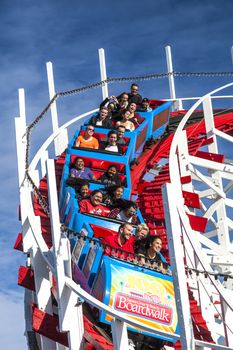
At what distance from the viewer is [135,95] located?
51.5 feet

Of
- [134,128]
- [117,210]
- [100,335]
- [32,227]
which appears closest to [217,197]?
[134,128]

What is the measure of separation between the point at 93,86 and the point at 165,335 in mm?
8161

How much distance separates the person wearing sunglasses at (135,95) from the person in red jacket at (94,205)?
4693mm

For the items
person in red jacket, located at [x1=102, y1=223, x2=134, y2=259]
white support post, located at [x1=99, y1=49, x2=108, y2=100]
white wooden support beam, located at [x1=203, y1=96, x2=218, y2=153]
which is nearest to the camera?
person in red jacket, located at [x1=102, y1=223, x2=134, y2=259]

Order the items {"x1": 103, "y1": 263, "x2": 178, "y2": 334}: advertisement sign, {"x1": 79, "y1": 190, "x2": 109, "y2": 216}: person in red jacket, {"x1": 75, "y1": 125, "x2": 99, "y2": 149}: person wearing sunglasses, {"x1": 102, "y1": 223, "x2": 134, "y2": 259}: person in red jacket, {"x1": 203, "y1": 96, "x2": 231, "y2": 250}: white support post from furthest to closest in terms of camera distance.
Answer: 1. {"x1": 75, "y1": 125, "x2": 99, "y2": 149}: person wearing sunglasses
2. {"x1": 203, "y1": 96, "x2": 231, "y2": 250}: white support post
3. {"x1": 79, "y1": 190, "x2": 109, "y2": 216}: person in red jacket
4. {"x1": 102, "y1": 223, "x2": 134, "y2": 259}: person in red jacket
5. {"x1": 103, "y1": 263, "x2": 178, "y2": 334}: advertisement sign

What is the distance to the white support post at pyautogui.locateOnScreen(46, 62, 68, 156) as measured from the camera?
50.2ft

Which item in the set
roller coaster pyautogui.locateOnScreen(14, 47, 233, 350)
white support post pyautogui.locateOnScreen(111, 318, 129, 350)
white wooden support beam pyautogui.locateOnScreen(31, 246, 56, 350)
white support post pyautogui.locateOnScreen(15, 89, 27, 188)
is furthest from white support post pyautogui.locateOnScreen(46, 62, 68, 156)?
white support post pyautogui.locateOnScreen(111, 318, 129, 350)

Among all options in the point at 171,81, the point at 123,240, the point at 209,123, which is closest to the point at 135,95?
the point at 209,123

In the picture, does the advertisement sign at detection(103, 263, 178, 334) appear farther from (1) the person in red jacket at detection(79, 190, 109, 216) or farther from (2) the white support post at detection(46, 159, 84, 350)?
(1) the person in red jacket at detection(79, 190, 109, 216)

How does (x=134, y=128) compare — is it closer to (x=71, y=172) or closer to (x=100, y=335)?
(x=71, y=172)

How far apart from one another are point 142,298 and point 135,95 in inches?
272

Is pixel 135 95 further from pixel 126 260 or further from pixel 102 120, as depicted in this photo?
pixel 126 260

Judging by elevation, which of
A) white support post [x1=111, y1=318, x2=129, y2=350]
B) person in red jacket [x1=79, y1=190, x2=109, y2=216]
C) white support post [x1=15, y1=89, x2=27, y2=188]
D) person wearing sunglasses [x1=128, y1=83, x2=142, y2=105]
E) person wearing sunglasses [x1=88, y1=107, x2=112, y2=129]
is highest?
person wearing sunglasses [x1=128, y1=83, x2=142, y2=105]

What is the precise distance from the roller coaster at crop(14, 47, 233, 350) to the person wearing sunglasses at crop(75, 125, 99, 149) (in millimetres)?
192
